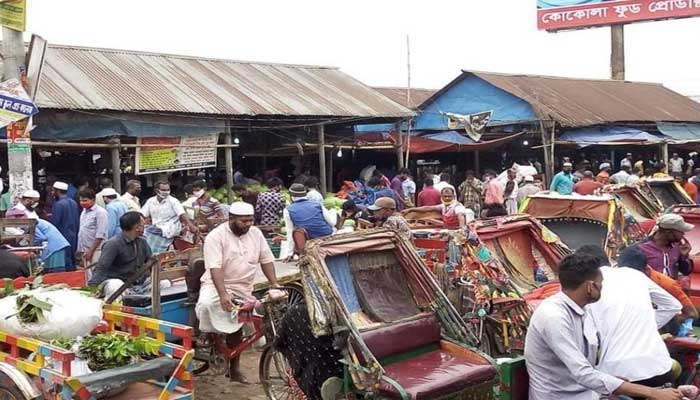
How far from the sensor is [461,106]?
23250 millimetres

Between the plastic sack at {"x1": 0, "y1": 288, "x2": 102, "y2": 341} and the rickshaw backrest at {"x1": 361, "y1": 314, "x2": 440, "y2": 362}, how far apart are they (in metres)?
1.86

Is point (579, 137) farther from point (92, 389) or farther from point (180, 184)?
point (92, 389)

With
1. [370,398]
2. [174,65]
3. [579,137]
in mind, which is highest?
[174,65]

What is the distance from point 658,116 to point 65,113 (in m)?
19.2

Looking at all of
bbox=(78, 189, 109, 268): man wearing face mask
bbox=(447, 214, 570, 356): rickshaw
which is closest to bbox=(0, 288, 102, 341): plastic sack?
bbox=(447, 214, 570, 356): rickshaw

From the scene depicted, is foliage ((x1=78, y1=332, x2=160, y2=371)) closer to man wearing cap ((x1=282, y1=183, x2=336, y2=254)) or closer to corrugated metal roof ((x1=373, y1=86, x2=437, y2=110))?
man wearing cap ((x1=282, y1=183, x2=336, y2=254))

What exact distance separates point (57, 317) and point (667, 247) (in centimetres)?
464

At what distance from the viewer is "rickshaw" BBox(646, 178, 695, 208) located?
11.1 m

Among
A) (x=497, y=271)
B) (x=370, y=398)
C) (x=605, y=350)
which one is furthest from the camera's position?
(x=497, y=271)

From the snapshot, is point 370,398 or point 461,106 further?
point 461,106

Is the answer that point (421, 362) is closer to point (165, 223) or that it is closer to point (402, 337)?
point (402, 337)

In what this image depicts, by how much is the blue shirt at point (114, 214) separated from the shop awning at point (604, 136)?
1470cm

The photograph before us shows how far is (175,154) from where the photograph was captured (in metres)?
14.6

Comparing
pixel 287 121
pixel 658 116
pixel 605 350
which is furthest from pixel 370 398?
pixel 658 116
